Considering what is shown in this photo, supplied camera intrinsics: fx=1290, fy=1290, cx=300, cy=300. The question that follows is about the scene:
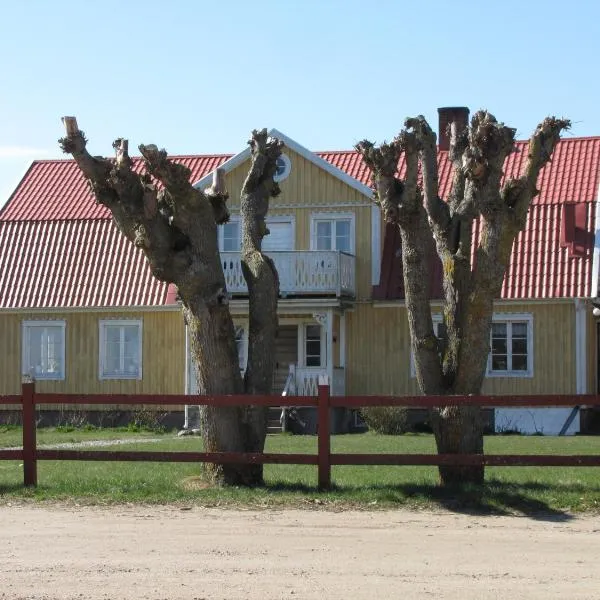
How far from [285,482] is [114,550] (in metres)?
4.45

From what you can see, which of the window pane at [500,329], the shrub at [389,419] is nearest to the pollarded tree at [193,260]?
the shrub at [389,419]

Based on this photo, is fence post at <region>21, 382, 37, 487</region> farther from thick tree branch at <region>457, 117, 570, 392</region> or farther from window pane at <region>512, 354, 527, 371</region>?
window pane at <region>512, 354, 527, 371</region>

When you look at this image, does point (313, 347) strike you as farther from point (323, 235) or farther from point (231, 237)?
point (231, 237)

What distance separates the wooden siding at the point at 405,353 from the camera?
3058 centimetres

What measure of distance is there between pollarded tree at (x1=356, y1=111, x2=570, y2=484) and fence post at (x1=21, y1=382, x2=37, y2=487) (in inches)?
184

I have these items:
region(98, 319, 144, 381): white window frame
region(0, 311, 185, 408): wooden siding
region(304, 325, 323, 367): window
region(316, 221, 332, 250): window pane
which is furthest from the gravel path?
region(316, 221, 332, 250): window pane

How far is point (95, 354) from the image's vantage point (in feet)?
Answer: 110

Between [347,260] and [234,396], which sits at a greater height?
[347,260]

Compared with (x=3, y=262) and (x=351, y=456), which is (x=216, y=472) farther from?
(x=3, y=262)

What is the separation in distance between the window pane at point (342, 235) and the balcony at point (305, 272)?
0.92m

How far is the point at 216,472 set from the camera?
1543 cm

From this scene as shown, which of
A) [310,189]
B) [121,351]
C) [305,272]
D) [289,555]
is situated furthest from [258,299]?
[121,351]

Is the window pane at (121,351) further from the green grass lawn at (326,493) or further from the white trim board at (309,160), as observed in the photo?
the green grass lawn at (326,493)

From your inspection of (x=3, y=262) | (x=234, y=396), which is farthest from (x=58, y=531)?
(x=3, y=262)
